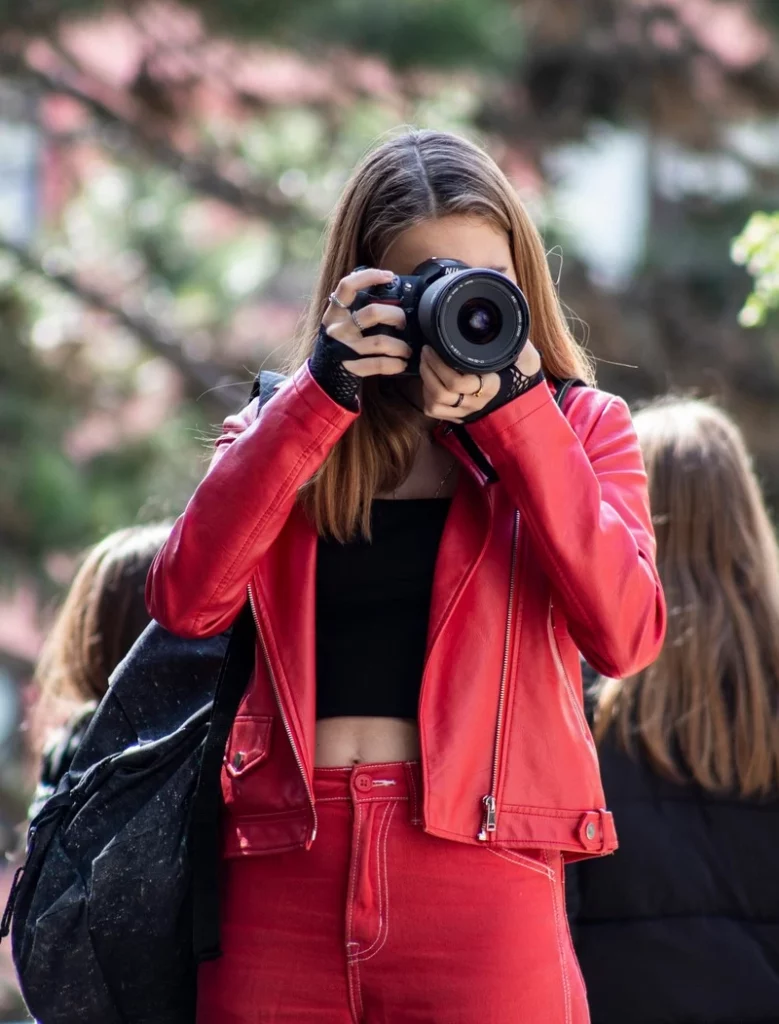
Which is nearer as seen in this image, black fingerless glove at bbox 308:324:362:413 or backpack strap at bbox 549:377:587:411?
black fingerless glove at bbox 308:324:362:413

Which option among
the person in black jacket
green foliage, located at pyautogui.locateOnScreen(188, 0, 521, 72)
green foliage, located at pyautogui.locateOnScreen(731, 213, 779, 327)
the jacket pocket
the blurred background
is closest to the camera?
the jacket pocket

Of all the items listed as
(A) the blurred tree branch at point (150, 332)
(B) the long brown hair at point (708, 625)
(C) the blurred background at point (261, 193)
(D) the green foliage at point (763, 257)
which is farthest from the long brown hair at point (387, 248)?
(A) the blurred tree branch at point (150, 332)

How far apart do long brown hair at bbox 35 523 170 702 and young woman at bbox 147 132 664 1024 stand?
90cm

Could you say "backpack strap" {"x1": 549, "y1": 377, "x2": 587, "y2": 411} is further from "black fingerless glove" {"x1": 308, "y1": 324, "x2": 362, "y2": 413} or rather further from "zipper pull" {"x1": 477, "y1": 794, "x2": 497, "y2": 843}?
"zipper pull" {"x1": 477, "y1": 794, "x2": 497, "y2": 843}

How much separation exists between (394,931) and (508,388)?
0.54 metres

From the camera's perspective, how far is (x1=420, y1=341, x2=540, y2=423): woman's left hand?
1539mm

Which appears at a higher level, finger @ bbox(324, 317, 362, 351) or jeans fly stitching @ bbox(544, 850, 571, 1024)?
finger @ bbox(324, 317, 362, 351)

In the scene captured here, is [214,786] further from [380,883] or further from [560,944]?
[560,944]

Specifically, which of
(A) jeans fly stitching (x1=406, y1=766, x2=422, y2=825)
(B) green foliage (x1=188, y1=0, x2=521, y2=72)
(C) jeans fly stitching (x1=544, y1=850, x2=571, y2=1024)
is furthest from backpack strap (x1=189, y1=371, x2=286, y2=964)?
(B) green foliage (x1=188, y1=0, x2=521, y2=72)

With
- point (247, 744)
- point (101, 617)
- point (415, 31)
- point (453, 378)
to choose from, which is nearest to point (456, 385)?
point (453, 378)

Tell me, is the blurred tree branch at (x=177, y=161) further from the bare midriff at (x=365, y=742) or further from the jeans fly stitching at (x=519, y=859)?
the jeans fly stitching at (x=519, y=859)

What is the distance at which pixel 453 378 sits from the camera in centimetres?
154

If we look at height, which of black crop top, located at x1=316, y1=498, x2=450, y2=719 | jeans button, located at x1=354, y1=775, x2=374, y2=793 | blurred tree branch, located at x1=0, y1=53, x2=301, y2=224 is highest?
blurred tree branch, located at x1=0, y1=53, x2=301, y2=224

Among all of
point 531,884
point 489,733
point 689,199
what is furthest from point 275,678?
point 689,199
